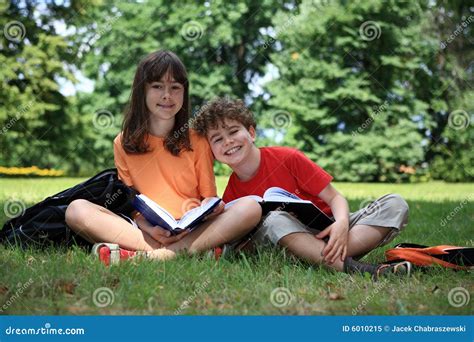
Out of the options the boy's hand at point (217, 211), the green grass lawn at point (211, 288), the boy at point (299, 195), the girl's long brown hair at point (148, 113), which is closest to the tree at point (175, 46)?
the girl's long brown hair at point (148, 113)

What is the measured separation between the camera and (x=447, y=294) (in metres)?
2.28

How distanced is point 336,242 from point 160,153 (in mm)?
1025

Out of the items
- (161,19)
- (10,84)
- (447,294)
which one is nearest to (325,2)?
(161,19)

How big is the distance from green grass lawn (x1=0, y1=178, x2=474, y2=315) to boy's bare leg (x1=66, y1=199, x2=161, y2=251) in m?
0.15

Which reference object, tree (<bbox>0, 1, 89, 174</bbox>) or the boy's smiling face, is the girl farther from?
tree (<bbox>0, 1, 89, 174</bbox>)

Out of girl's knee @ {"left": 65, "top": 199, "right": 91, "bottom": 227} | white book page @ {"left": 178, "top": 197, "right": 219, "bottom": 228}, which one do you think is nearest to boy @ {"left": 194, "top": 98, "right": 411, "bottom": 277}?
white book page @ {"left": 178, "top": 197, "right": 219, "bottom": 228}

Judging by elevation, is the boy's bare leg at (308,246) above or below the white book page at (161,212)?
below

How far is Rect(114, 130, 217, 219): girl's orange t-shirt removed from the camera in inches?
114

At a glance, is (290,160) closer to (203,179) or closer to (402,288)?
(203,179)

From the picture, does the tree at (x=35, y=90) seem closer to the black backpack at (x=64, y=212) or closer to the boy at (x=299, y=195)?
the black backpack at (x=64, y=212)

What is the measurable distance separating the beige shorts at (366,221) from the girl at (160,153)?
1.17 ft

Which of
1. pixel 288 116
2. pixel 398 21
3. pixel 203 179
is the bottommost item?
pixel 288 116

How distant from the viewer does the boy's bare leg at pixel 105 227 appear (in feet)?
8.95

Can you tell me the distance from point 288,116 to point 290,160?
816cm
